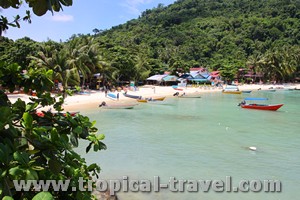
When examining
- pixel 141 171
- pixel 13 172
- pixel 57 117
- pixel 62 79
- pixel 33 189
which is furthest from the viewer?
pixel 62 79

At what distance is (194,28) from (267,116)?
9130cm

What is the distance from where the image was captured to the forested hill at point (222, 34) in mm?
78125

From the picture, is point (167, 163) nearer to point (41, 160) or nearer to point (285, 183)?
point (285, 183)

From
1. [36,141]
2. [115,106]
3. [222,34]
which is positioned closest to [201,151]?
[36,141]

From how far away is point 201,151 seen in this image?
529 inches

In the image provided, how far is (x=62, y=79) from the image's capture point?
93.7ft

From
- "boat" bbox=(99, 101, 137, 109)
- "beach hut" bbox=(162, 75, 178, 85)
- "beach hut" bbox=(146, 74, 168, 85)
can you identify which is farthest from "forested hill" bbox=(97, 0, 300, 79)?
"boat" bbox=(99, 101, 137, 109)

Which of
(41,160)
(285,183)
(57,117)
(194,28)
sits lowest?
(285,183)

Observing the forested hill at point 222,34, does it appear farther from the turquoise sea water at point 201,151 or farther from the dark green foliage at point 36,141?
the dark green foliage at point 36,141

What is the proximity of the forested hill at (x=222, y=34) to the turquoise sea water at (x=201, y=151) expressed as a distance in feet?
137

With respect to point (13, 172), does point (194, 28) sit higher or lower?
higher

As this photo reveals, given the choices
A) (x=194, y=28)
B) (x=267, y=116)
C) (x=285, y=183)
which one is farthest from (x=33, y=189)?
(x=194, y=28)

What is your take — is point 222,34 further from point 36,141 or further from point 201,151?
point 36,141

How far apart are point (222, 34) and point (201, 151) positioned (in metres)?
95.3
